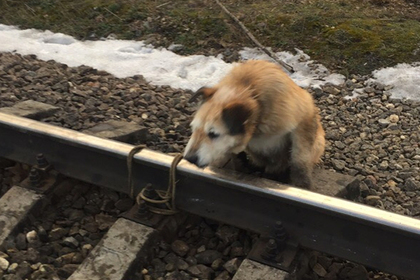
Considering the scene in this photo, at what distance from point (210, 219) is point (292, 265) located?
2.18 ft

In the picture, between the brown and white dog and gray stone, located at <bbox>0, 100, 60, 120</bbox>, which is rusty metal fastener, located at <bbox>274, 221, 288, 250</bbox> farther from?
gray stone, located at <bbox>0, 100, 60, 120</bbox>

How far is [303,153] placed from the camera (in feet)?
12.2

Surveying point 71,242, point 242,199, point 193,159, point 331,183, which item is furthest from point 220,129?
point 71,242

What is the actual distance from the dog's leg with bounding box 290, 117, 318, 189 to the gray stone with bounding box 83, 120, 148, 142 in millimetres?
1304

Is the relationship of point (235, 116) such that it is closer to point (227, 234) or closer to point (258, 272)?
point (227, 234)

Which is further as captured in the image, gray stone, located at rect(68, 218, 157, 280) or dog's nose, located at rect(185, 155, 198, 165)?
dog's nose, located at rect(185, 155, 198, 165)

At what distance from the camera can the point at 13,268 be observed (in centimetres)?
327

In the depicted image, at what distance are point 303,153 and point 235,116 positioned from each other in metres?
0.72

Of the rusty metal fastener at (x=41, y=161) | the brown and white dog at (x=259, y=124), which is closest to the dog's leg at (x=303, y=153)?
the brown and white dog at (x=259, y=124)

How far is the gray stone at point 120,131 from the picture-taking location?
13.7ft

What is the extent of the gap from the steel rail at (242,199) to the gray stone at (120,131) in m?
0.33

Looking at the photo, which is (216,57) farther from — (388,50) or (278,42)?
(388,50)

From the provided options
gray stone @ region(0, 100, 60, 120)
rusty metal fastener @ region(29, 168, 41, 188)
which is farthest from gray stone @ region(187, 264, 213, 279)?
gray stone @ region(0, 100, 60, 120)

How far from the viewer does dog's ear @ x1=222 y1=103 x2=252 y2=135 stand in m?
3.23
